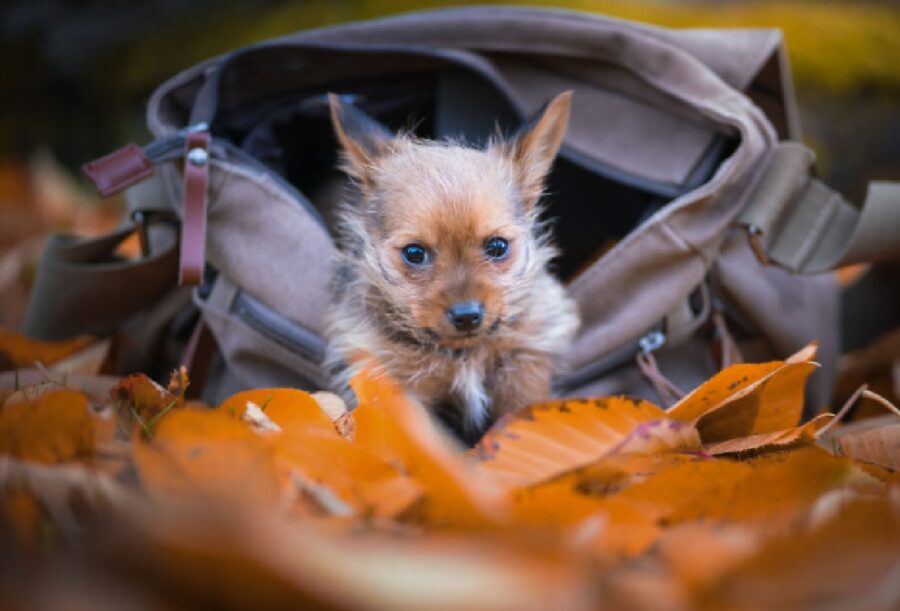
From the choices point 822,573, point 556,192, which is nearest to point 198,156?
point 556,192

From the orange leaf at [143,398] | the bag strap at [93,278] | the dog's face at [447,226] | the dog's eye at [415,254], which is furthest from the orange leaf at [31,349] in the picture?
the dog's eye at [415,254]

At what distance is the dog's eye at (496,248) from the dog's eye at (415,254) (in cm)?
18

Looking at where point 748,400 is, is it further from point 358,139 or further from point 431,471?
point 358,139

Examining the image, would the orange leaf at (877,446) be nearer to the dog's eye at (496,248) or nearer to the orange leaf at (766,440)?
the orange leaf at (766,440)

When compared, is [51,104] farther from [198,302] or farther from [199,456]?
[199,456]

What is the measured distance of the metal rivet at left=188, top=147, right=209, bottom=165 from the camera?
7.29ft

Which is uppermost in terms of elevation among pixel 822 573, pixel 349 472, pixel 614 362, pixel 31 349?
pixel 822 573

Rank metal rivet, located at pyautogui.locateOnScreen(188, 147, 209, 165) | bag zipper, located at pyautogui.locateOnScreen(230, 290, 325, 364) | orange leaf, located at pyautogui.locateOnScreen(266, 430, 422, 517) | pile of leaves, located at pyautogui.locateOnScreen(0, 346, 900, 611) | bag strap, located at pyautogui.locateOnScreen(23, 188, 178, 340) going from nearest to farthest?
1. pile of leaves, located at pyautogui.locateOnScreen(0, 346, 900, 611)
2. orange leaf, located at pyautogui.locateOnScreen(266, 430, 422, 517)
3. metal rivet, located at pyautogui.locateOnScreen(188, 147, 209, 165)
4. bag zipper, located at pyautogui.locateOnScreen(230, 290, 325, 364)
5. bag strap, located at pyautogui.locateOnScreen(23, 188, 178, 340)

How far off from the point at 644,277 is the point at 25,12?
575 centimetres

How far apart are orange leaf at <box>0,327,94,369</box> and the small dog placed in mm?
1198

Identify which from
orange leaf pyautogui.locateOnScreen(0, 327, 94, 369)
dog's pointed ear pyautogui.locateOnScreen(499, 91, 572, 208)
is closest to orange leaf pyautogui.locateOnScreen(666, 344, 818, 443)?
dog's pointed ear pyautogui.locateOnScreen(499, 91, 572, 208)

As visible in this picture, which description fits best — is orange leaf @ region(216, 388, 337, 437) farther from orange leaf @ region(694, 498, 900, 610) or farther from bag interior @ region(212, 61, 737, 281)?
bag interior @ region(212, 61, 737, 281)

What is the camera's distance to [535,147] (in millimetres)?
2316

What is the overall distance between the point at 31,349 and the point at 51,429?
5.19ft
